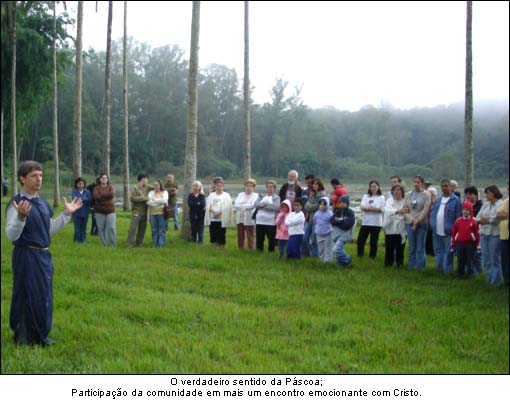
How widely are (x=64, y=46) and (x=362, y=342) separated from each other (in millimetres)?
27242

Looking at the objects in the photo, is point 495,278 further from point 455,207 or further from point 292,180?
point 292,180

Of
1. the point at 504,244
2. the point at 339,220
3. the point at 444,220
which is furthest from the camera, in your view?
the point at 339,220

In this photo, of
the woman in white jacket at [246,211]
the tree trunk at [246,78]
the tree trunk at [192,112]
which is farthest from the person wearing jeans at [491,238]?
the tree trunk at [246,78]

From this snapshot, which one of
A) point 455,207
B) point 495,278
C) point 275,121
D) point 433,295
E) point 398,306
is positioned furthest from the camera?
point 275,121

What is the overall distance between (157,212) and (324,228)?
4.34 m

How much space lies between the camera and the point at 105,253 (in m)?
12.8

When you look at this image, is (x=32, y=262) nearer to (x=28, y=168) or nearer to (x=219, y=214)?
(x=28, y=168)

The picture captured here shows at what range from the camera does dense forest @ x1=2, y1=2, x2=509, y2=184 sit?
1797 inches

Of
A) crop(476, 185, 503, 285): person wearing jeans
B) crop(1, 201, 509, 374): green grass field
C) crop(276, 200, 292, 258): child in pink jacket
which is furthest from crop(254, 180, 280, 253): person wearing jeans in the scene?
crop(476, 185, 503, 285): person wearing jeans

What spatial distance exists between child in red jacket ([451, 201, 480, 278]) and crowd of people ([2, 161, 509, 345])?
2cm

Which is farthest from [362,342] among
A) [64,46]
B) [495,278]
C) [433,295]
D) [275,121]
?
[275,121]

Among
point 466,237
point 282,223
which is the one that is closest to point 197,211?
point 282,223

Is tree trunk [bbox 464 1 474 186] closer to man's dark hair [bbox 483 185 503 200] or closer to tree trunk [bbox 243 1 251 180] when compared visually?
man's dark hair [bbox 483 185 503 200]

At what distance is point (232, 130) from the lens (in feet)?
231
